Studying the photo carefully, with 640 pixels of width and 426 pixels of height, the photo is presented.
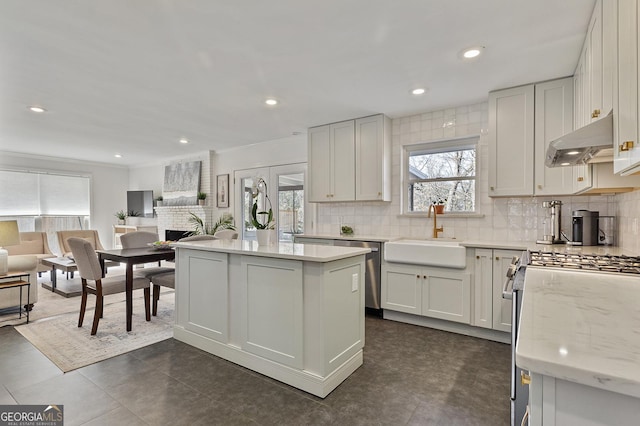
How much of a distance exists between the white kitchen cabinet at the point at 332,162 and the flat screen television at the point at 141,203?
517 centimetres

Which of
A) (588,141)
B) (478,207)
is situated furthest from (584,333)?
(478,207)

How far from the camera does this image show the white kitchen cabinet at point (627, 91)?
1238 millimetres

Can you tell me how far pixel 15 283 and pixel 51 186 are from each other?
4.75 metres

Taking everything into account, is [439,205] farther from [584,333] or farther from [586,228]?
[584,333]

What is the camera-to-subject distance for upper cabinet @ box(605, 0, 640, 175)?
1239 mm

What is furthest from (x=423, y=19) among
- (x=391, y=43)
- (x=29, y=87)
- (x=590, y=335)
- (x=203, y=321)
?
(x=29, y=87)

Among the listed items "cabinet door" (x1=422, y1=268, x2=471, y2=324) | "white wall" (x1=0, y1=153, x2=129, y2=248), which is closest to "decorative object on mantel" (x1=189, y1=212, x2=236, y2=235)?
"white wall" (x1=0, y1=153, x2=129, y2=248)

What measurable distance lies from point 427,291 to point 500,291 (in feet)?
2.27

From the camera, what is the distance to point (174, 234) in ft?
23.5

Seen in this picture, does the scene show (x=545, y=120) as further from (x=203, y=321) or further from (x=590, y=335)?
(x=203, y=321)

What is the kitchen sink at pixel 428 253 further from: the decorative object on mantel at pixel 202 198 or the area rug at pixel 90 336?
the decorative object on mantel at pixel 202 198

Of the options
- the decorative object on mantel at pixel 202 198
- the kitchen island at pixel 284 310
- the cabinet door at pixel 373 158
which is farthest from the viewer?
the decorative object on mantel at pixel 202 198

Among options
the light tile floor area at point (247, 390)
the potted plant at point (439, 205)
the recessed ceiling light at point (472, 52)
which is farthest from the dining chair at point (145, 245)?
the recessed ceiling light at point (472, 52)

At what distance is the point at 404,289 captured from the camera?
11.8 feet
